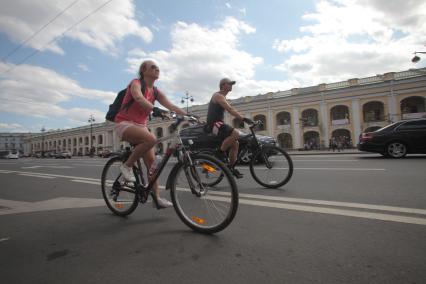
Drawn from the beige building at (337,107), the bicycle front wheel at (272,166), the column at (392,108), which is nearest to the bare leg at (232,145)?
the bicycle front wheel at (272,166)

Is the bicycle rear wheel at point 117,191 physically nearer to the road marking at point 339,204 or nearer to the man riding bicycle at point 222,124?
the road marking at point 339,204

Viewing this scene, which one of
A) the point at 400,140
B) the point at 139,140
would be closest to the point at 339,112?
the point at 400,140

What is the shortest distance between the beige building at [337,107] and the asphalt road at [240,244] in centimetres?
3348

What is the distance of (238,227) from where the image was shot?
7.74 feet

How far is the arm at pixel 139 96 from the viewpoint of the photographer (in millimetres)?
2555

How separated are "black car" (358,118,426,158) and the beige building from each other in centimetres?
2485

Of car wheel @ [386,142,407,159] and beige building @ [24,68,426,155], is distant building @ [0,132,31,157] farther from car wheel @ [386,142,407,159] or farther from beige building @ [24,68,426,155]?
car wheel @ [386,142,407,159]

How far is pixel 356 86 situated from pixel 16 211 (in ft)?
124

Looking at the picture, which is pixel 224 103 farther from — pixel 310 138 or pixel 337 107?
pixel 337 107

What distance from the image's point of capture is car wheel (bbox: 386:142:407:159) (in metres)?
8.90

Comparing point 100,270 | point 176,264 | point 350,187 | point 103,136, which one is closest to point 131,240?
point 100,270

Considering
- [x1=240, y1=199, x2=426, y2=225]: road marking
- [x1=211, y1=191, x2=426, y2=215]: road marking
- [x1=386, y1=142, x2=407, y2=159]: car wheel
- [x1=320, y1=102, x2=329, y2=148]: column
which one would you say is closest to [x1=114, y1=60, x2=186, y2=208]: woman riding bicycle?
[x1=211, y1=191, x2=426, y2=215]: road marking

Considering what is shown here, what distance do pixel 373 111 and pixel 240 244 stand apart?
3937 cm

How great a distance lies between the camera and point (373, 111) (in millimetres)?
34281
